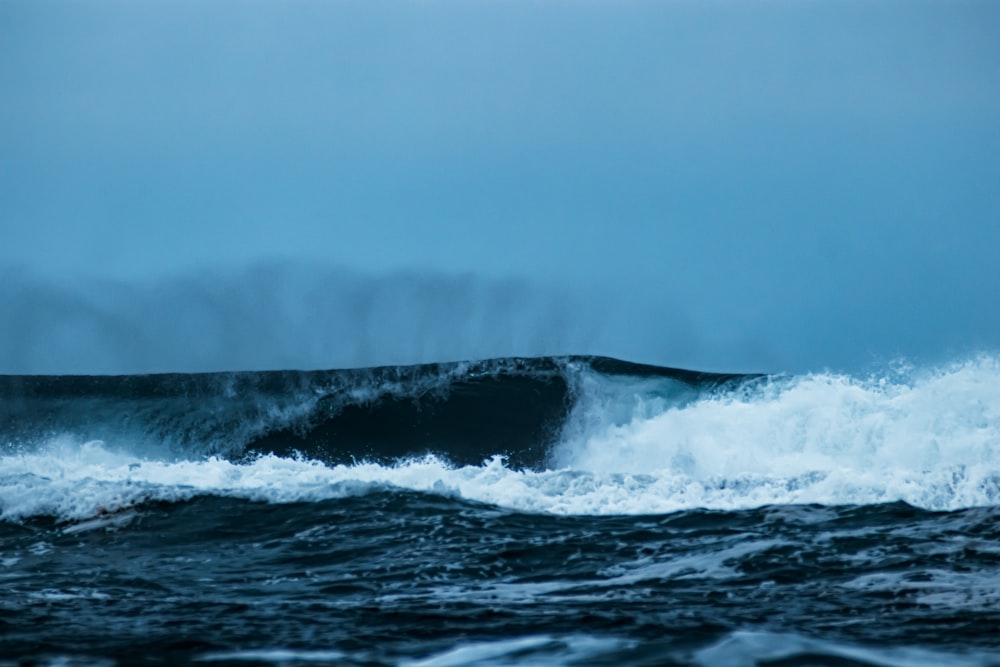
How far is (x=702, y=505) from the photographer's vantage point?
8906 millimetres

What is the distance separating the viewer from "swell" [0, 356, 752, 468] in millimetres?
13773

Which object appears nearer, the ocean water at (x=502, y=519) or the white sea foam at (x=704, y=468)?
the ocean water at (x=502, y=519)

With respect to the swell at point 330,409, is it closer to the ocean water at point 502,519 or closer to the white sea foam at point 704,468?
the ocean water at point 502,519

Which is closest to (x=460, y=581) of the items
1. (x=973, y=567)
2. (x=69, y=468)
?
(x=973, y=567)

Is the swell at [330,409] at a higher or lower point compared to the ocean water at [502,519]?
higher

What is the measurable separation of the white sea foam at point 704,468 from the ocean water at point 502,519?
0.13ft

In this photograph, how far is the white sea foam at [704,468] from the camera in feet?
30.0

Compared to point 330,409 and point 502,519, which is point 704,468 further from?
point 330,409

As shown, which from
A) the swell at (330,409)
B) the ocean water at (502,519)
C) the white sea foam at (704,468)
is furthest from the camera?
the swell at (330,409)

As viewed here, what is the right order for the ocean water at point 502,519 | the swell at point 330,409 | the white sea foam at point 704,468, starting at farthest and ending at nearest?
the swell at point 330,409
the white sea foam at point 704,468
the ocean water at point 502,519

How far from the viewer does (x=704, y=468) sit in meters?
10.8

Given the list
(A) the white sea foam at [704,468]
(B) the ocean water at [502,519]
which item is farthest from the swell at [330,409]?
(A) the white sea foam at [704,468]

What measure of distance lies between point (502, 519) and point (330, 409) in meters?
6.79

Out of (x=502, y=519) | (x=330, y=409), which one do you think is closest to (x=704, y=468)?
(x=502, y=519)
